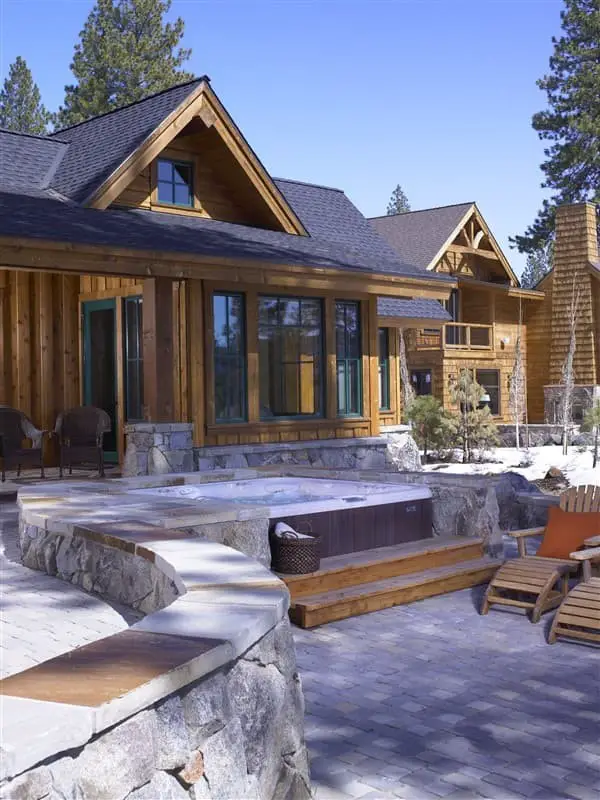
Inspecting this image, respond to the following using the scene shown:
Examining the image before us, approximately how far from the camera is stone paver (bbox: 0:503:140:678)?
3.80m

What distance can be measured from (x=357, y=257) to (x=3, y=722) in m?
10.7

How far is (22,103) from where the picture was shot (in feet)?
112

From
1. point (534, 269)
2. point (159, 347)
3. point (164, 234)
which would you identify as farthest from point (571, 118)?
point (534, 269)

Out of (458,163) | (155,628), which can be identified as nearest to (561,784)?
(155,628)

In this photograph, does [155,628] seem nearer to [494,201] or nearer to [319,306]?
[319,306]

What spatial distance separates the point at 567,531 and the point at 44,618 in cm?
425

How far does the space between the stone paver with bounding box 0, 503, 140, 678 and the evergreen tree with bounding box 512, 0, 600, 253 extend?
2947 centimetres

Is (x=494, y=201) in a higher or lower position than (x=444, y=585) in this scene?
higher

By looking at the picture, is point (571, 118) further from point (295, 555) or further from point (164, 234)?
point (295, 555)

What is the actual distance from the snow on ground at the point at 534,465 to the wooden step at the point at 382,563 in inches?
349

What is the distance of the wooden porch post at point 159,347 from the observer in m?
9.52

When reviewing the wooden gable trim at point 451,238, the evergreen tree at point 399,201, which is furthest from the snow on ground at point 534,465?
the evergreen tree at point 399,201

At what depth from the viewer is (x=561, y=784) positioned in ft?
11.9

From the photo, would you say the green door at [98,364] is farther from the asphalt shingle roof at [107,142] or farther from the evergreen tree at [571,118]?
the evergreen tree at [571,118]
